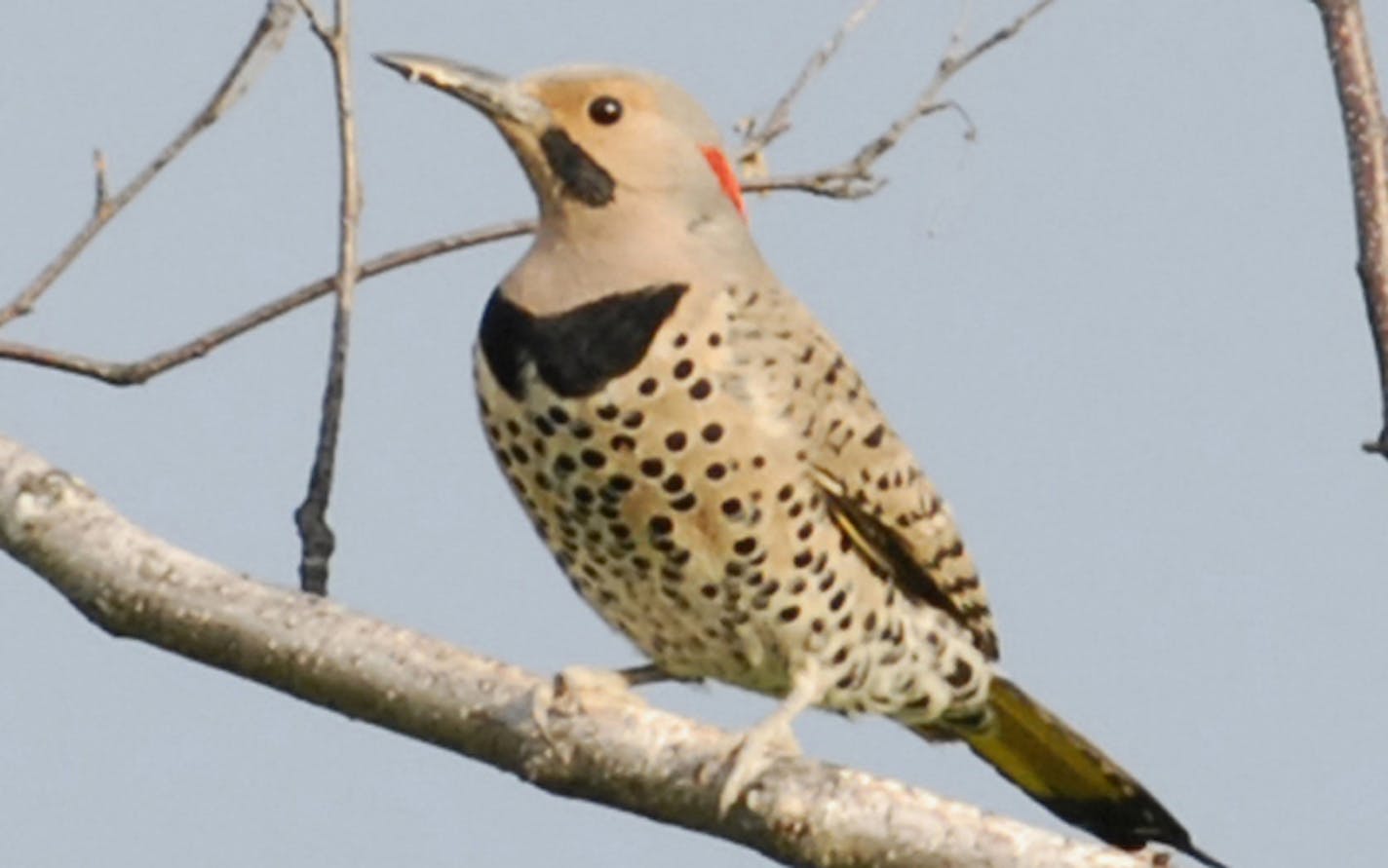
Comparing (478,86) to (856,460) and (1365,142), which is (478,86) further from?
(1365,142)

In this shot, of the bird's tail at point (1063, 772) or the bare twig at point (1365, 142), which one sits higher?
the bare twig at point (1365, 142)

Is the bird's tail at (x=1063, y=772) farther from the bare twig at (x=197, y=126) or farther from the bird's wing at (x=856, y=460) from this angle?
the bare twig at (x=197, y=126)

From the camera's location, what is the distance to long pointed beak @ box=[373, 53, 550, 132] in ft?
12.2

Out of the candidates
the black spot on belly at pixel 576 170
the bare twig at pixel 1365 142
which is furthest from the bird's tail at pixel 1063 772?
the bare twig at pixel 1365 142

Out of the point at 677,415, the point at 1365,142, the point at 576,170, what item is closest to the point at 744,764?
the point at 677,415

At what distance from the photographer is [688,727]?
3271mm

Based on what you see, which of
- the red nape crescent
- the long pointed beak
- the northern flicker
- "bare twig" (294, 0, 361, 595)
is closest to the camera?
"bare twig" (294, 0, 361, 595)

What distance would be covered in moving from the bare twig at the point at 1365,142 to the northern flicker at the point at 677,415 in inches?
44.1

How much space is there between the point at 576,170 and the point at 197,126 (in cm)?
59

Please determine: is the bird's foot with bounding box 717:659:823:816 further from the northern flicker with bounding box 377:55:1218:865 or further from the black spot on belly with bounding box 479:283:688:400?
the black spot on belly with bounding box 479:283:688:400

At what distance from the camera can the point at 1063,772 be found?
4.59 m

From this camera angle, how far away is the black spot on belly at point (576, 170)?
154 inches

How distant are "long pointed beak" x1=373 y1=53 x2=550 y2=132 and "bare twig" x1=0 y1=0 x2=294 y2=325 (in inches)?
7.4

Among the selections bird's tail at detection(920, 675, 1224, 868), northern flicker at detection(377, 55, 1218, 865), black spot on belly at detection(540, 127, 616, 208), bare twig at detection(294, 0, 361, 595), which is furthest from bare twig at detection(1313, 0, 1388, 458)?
bird's tail at detection(920, 675, 1224, 868)
